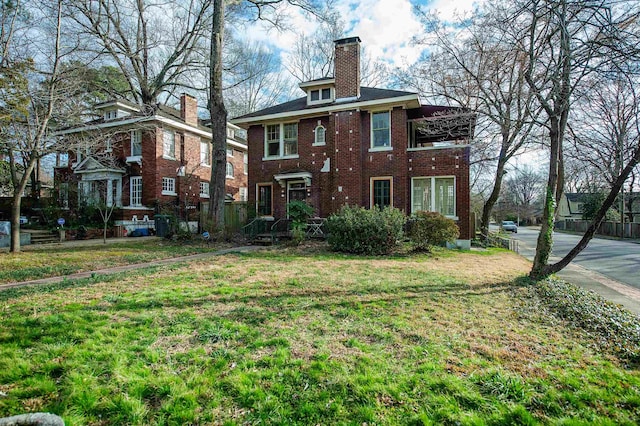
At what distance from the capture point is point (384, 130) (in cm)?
1608

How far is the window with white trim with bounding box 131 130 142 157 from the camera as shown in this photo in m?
20.0

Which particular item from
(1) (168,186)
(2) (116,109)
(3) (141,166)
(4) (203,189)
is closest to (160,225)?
(1) (168,186)

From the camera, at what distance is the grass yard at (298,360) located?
104 inches

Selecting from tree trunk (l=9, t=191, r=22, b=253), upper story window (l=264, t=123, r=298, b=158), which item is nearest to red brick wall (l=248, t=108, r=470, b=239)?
upper story window (l=264, t=123, r=298, b=158)

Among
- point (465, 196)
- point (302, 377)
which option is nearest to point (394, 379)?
point (302, 377)

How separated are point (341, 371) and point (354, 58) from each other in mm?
16438

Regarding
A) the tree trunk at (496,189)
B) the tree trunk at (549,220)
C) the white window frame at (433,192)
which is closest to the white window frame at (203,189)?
the white window frame at (433,192)

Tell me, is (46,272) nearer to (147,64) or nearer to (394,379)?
(394,379)

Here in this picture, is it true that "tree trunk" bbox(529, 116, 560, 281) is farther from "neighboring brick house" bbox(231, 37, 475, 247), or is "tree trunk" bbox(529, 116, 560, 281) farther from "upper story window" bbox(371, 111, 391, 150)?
"upper story window" bbox(371, 111, 391, 150)

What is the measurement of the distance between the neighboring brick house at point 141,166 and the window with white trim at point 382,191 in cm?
932

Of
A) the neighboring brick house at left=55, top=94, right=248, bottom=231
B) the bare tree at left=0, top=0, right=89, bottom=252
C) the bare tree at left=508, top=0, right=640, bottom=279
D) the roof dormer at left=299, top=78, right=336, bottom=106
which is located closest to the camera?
the bare tree at left=508, top=0, right=640, bottom=279

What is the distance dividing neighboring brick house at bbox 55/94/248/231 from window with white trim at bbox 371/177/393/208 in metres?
9.32

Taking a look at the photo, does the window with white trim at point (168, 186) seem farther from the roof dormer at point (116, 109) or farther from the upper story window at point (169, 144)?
the roof dormer at point (116, 109)

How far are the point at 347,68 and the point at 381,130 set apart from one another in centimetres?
377
